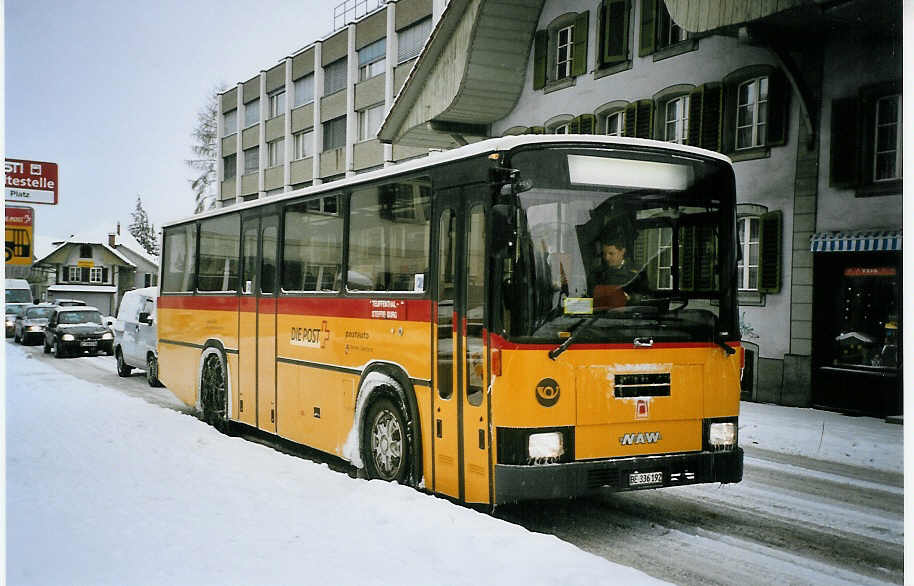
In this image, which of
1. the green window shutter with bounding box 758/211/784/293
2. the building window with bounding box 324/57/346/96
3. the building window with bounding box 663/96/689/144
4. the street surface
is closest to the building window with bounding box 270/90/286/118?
the building window with bounding box 324/57/346/96

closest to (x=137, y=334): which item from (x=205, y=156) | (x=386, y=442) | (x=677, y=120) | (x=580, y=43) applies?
(x=205, y=156)

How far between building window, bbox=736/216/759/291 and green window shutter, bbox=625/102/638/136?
355cm

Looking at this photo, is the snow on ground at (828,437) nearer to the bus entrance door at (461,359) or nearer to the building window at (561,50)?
the bus entrance door at (461,359)

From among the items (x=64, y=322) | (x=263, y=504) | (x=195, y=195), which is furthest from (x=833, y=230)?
(x=64, y=322)

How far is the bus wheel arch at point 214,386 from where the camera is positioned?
37.0 ft

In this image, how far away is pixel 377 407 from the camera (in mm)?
7949

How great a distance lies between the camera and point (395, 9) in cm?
1933

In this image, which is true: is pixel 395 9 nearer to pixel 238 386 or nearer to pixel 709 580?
pixel 238 386

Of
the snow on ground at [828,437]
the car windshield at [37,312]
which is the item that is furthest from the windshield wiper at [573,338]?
the car windshield at [37,312]

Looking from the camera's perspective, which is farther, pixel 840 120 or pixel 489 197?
pixel 840 120

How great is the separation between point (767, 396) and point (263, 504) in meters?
10.1

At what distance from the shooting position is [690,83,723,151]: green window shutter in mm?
16359

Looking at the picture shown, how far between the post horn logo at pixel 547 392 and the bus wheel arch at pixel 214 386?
600 centimetres

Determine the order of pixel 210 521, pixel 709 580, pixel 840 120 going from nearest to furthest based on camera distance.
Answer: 1. pixel 709 580
2. pixel 210 521
3. pixel 840 120
